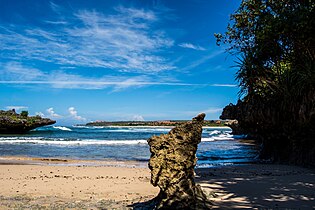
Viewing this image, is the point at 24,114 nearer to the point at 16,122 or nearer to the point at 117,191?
the point at 16,122

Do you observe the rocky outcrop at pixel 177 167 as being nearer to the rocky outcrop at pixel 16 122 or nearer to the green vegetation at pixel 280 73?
the green vegetation at pixel 280 73

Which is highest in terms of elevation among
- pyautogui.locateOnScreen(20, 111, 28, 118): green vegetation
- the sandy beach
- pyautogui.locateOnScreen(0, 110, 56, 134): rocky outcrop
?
pyautogui.locateOnScreen(20, 111, 28, 118): green vegetation

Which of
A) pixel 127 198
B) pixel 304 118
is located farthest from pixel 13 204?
pixel 304 118

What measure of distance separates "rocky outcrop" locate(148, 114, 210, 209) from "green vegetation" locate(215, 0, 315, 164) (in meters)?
7.11

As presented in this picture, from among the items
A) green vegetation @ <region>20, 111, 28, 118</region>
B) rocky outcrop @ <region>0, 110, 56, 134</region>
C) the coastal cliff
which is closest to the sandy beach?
the coastal cliff

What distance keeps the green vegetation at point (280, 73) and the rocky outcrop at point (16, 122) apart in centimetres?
3878

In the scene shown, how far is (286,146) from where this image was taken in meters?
14.5

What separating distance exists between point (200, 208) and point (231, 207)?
0.64 meters

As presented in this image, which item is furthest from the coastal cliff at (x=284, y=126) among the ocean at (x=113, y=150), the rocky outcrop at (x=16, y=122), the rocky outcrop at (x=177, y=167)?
the rocky outcrop at (x=16, y=122)

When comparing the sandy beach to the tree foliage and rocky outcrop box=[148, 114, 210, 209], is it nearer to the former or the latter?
rocky outcrop box=[148, 114, 210, 209]

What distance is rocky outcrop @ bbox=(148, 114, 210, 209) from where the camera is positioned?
5418 mm

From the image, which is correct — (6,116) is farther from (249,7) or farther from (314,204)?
(314,204)

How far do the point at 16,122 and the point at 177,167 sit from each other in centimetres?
4467

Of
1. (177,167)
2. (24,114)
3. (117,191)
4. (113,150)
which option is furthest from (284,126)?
(24,114)
